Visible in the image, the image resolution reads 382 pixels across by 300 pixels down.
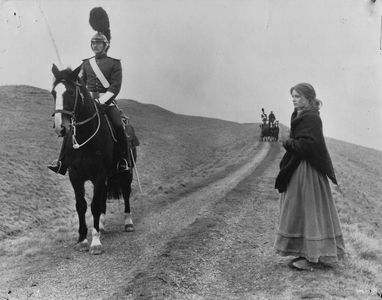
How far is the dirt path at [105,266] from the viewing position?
5.47 meters

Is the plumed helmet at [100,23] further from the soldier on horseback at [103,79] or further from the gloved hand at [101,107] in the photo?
the gloved hand at [101,107]

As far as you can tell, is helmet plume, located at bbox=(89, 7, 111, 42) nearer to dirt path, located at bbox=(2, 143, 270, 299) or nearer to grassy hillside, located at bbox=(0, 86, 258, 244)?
dirt path, located at bbox=(2, 143, 270, 299)

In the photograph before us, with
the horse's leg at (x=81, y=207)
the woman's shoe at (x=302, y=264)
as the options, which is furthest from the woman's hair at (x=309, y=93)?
the horse's leg at (x=81, y=207)

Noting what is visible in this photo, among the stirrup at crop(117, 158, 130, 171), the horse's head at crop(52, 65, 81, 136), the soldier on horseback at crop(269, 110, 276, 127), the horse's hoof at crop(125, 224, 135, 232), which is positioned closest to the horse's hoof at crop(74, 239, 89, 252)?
the horse's hoof at crop(125, 224, 135, 232)

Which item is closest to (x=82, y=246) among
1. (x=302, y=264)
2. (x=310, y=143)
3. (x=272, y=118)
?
(x=302, y=264)

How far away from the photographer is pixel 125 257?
6.96m

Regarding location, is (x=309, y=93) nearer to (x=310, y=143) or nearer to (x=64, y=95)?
(x=310, y=143)

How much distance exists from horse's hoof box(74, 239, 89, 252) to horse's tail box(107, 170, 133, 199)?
2.56 m

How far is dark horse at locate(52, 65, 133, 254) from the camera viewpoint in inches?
268

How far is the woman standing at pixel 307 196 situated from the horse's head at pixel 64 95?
355 centimetres

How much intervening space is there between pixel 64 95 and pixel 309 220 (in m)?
4.36

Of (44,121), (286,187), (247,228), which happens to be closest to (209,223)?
(247,228)

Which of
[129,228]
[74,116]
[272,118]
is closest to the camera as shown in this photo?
[74,116]

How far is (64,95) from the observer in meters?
6.73
